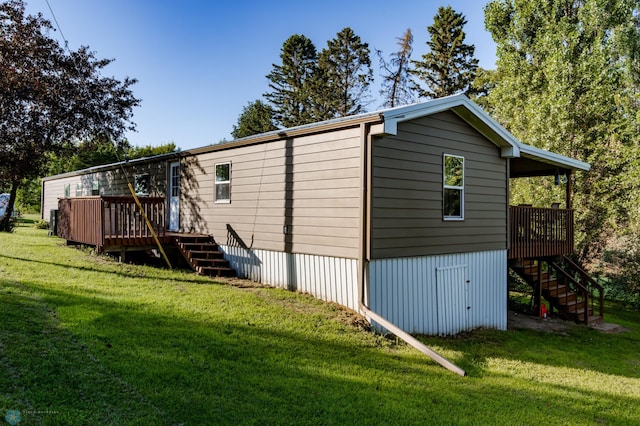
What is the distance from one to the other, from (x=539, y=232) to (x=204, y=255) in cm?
871

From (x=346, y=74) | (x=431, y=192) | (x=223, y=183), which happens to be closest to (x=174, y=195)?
(x=223, y=183)

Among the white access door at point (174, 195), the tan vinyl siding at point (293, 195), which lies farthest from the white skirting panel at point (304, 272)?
the white access door at point (174, 195)

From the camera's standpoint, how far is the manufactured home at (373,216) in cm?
755

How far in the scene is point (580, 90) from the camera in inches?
666

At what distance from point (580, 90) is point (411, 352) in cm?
1519

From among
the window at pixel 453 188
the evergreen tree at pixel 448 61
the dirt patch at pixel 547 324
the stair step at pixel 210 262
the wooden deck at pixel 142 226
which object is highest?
the evergreen tree at pixel 448 61

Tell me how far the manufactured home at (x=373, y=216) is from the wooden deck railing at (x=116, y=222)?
40 millimetres

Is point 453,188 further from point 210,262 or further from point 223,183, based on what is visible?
point 210,262

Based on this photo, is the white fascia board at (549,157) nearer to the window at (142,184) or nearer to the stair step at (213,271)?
the stair step at (213,271)

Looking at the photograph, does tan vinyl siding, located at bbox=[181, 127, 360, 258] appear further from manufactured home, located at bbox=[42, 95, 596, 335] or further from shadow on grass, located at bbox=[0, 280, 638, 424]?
shadow on grass, located at bbox=[0, 280, 638, 424]

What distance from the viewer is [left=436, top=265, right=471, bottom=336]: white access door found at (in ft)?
28.8

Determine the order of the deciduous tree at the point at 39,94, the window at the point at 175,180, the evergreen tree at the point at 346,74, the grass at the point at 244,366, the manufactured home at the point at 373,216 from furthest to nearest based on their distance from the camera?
the evergreen tree at the point at 346,74, the window at the point at 175,180, the deciduous tree at the point at 39,94, the manufactured home at the point at 373,216, the grass at the point at 244,366

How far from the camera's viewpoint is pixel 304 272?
27.6 ft

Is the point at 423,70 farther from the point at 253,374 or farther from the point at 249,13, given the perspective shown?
the point at 253,374
